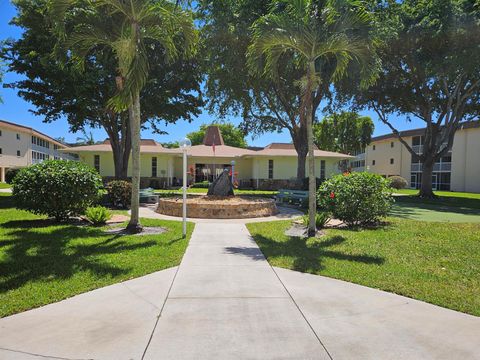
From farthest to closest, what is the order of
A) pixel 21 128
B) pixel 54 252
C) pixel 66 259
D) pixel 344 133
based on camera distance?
pixel 344 133
pixel 21 128
pixel 54 252
pixel 66 259

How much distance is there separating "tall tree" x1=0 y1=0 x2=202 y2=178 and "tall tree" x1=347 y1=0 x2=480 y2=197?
11.3m

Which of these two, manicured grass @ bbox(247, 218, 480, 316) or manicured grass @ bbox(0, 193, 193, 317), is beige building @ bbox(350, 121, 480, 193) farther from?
manicured grass @ bbox(0, 193, 193, 317)

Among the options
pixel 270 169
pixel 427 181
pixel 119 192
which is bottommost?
pixel 119 192

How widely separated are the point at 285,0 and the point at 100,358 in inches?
347

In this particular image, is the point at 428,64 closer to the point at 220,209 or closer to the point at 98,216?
the point at 220,209

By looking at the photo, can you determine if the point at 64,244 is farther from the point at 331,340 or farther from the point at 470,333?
the point at 470,333

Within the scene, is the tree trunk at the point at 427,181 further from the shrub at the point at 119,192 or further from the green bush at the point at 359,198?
the shrub at the point at 119,192

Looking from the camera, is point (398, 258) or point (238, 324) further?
point (398, 258)

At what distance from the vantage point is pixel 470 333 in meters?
3.80

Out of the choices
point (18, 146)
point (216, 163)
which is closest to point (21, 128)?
point (18, 146)

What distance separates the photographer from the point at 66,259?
6.54m

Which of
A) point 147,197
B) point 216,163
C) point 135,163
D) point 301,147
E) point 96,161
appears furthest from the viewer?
point 216,163

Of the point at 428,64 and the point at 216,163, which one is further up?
the point at 428,64

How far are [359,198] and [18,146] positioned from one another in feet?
161
